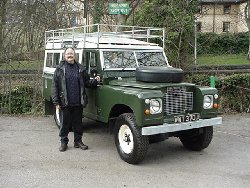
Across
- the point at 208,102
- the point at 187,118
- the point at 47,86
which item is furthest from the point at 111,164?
the point at 47,86

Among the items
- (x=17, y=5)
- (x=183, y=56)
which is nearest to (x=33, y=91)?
(x=183, y=56)

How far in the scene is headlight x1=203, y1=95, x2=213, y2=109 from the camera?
22.1 feet

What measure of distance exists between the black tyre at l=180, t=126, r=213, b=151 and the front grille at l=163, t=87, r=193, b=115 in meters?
0.57

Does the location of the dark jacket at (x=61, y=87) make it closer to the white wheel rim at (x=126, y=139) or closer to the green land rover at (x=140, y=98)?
the green land rover at (x=140, y=98)

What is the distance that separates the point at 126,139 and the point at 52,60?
3.66 meters

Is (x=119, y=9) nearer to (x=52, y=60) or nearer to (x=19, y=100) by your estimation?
(x=52, y=60)

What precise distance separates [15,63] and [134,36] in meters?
5.08

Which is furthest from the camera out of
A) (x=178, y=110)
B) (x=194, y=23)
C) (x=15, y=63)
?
(x=194, y=23)

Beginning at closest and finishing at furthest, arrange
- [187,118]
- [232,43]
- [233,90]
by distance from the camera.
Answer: [187,118]
[233,90]
[232,43]

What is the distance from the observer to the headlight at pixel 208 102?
6.73m

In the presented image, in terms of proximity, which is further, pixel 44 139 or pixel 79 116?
pixel 44 139

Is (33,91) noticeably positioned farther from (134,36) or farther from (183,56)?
(183,56)

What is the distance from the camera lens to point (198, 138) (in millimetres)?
7215

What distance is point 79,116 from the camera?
7379 millimetres
